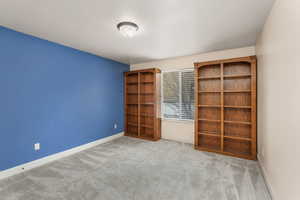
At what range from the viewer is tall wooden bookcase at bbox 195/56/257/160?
2.90m

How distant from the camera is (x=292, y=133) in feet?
3.93

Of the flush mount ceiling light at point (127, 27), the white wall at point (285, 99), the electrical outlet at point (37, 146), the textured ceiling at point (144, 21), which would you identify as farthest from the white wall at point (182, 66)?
the electrical outlet at point (37, 146)

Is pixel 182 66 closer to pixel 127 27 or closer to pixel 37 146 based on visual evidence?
pixel 127 27

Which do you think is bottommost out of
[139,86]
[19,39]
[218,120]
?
[218,120]

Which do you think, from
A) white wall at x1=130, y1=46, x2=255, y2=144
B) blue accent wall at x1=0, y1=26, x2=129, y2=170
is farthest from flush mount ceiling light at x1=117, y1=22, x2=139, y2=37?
white wall at x1=130, y1=46, x2=255, y2=144

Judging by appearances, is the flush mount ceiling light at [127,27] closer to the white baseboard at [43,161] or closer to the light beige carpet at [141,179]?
the light beige carpet at [141,179]

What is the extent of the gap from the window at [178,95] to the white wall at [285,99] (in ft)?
6.70

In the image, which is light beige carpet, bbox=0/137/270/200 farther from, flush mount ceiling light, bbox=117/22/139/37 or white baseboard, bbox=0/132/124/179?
Result: flush mount ceiling light, bbox=117/22/139/37

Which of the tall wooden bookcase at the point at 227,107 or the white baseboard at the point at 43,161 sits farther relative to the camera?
the tall wooden bookcase at the point at 227,107

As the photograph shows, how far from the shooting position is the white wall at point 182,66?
3349mm

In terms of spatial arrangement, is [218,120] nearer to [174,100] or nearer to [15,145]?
[174,100]

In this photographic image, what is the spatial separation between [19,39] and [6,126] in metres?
1.45

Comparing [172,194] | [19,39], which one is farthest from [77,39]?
[172,194]

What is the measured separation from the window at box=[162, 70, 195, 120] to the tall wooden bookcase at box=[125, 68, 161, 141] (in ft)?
0.80
